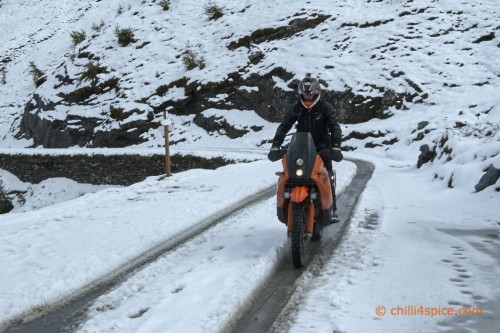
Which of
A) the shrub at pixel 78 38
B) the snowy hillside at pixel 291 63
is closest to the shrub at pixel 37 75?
the snowy hillside at pixel 291 63

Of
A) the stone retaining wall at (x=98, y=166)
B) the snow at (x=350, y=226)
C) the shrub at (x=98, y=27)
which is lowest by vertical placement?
the stone retaining wall at (x=98, y=166)

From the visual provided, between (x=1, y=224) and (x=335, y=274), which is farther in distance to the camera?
(x=1, y=224)

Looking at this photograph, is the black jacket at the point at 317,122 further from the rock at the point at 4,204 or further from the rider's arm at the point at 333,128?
the rock at the point at 4,204

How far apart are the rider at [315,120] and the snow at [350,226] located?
3.84ft

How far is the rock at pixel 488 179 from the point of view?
706 cm

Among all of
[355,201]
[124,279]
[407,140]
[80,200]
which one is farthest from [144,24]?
[124,279]

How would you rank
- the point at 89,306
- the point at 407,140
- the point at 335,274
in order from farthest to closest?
the point at 407,140 < the point at 335,274 < the point at 89,306

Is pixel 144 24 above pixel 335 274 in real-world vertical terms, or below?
above

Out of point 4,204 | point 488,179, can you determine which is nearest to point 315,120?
point 488,179

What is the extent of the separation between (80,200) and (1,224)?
1835mm

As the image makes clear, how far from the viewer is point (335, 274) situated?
13.4ft

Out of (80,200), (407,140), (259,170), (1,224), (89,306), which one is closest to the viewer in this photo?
(89,306)

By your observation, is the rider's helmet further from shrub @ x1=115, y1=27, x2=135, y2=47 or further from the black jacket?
shrub @ x1=115, y1=27, x2=135, y2=47

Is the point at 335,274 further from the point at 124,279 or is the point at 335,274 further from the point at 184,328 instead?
the point at 124,279
